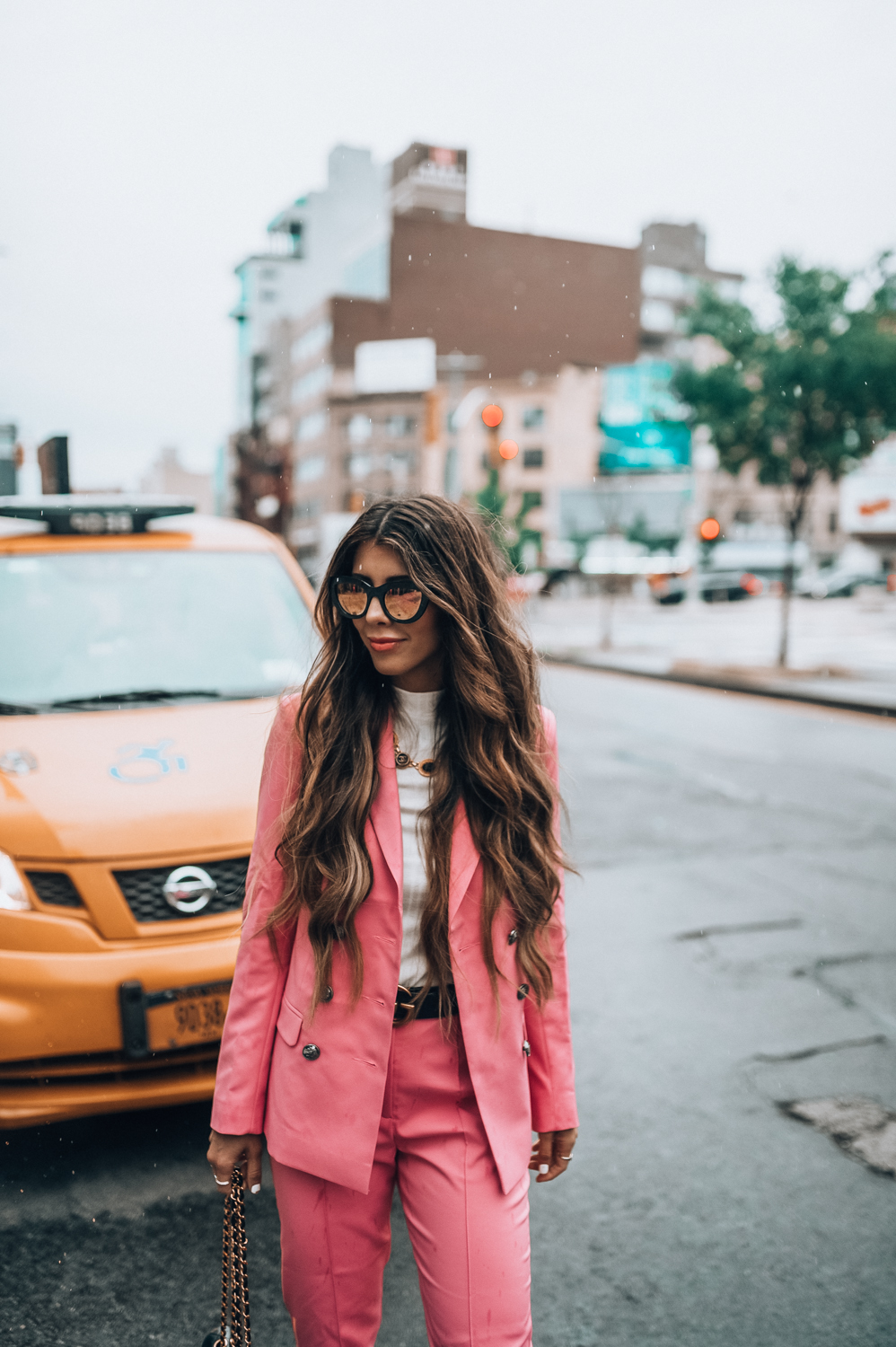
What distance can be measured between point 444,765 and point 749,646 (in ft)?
83.8

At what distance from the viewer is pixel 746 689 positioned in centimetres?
1642

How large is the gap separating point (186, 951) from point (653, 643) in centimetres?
2525

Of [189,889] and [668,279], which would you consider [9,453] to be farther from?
[668,279]

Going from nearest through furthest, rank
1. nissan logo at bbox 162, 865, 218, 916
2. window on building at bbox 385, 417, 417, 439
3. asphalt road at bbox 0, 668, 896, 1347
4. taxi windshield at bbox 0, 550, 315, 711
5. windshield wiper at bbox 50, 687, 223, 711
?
asphalt road at bbox 0, 668, 896, 1347
nissan logo at bbox 162, 865, 218, 916
windshield wiper at bbox 50, 687, 223, 711
taxi windshield at bbox 0, 550, 315, 711
window on building at bbox 385, 417, 417, 439

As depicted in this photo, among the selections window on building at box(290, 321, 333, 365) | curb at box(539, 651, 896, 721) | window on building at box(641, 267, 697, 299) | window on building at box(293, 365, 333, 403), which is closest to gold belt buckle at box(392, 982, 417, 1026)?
curb at box(539, 651, 896, 721)

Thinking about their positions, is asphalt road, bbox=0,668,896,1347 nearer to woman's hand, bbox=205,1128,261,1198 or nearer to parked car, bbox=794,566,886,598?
woman's hand, bbox=205,1128,261,1198

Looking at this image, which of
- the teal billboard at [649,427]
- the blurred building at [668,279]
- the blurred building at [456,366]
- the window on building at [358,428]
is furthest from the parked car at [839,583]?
the window on building at [358,428]

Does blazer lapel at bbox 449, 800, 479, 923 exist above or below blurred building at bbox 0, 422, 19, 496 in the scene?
below

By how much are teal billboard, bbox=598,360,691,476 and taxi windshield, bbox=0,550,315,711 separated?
12.8m

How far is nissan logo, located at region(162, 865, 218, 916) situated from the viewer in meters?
2.85

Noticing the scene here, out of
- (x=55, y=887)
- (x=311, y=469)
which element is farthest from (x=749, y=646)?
(x=311, y=469)

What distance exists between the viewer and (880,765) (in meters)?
10.1

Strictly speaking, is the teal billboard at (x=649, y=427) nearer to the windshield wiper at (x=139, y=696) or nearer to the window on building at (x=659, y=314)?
the windshield wiper at (x=139, y=696)

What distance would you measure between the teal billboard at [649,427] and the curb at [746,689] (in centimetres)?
375
